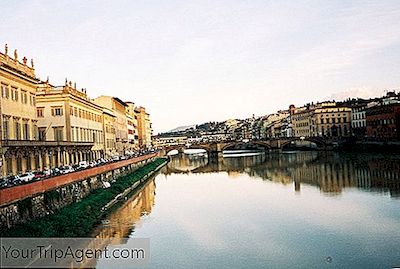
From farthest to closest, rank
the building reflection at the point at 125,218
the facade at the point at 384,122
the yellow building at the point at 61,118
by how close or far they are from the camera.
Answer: the facade at the point at 384,122 → the yellow building at the point at 61,118 → the building reflection at the point at 125,218

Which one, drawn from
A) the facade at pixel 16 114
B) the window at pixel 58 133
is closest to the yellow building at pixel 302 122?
the window at pixel 58 133

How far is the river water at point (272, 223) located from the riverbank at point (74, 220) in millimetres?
968

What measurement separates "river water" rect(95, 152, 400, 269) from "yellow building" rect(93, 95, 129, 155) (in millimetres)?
23653

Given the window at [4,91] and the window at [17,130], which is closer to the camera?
the window at [4,91]

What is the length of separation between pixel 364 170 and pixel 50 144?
2904cm

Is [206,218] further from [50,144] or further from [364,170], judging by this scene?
[364,170]

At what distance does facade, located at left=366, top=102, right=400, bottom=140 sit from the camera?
65.8 meters

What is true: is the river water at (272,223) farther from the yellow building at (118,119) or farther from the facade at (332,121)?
the facade at (332,121)

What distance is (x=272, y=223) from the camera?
24.6 meters

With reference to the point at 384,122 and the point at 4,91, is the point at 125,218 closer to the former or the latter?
the point at 4,91

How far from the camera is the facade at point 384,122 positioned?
6581 centimetres

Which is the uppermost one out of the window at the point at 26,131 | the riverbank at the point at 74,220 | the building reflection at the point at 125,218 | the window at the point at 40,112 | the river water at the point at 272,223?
the window at the point at 40,112

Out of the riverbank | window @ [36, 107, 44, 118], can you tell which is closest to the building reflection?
the riverbank

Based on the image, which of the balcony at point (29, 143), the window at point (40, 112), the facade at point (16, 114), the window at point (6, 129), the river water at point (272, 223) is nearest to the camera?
the river water at point (272, 223)
